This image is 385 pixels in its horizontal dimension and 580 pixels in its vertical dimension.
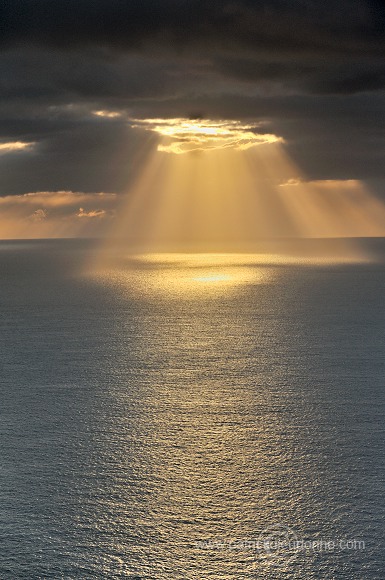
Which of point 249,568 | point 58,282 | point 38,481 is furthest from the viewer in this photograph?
point 58,282

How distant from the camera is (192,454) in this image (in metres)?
33.8

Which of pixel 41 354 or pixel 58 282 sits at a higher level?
pixel 41 354

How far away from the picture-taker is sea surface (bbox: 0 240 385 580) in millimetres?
24859

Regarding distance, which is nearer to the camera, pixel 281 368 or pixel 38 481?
pixel 38 481

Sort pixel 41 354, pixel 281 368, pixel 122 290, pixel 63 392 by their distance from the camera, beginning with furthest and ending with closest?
pixel 122 290
pixel 41 354
pixel 281 368
pixel 63 392

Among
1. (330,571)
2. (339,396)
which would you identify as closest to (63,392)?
(339,396)

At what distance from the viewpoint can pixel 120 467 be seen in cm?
3244

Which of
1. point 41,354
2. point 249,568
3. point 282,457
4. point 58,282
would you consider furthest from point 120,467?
point 58,282

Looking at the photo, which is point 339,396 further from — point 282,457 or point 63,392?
point 63,392

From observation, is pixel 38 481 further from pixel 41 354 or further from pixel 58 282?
pixel 58 282

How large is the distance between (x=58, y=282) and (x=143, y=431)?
11232 cm

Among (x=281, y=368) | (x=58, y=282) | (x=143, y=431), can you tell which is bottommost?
(x=58, y=282)

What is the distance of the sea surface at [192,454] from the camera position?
24.9 metres

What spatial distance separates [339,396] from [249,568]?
2231 centimetres
